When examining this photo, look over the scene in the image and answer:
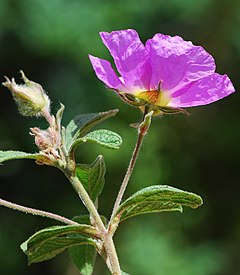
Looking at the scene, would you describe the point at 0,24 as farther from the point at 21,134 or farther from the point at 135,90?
the point at 135,90

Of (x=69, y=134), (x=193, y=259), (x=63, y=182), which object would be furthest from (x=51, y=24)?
(x=69, y=134)

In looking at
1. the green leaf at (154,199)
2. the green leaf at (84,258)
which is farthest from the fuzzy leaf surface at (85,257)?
the green leaf at (154,199)

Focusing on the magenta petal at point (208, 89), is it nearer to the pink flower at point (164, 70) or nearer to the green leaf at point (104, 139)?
the pink flower at point (164, 70)

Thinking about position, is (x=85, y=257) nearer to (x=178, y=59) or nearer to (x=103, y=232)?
(x=103, y=232)

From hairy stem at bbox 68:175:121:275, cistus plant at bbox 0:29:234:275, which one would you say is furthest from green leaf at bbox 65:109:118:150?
hairy stem at bbox 68:175:121:275

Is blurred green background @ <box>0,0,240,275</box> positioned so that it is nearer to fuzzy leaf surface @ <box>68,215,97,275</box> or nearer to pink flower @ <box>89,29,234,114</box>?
fuzzy leaf surface @ <box>68,215,97,275</box>
